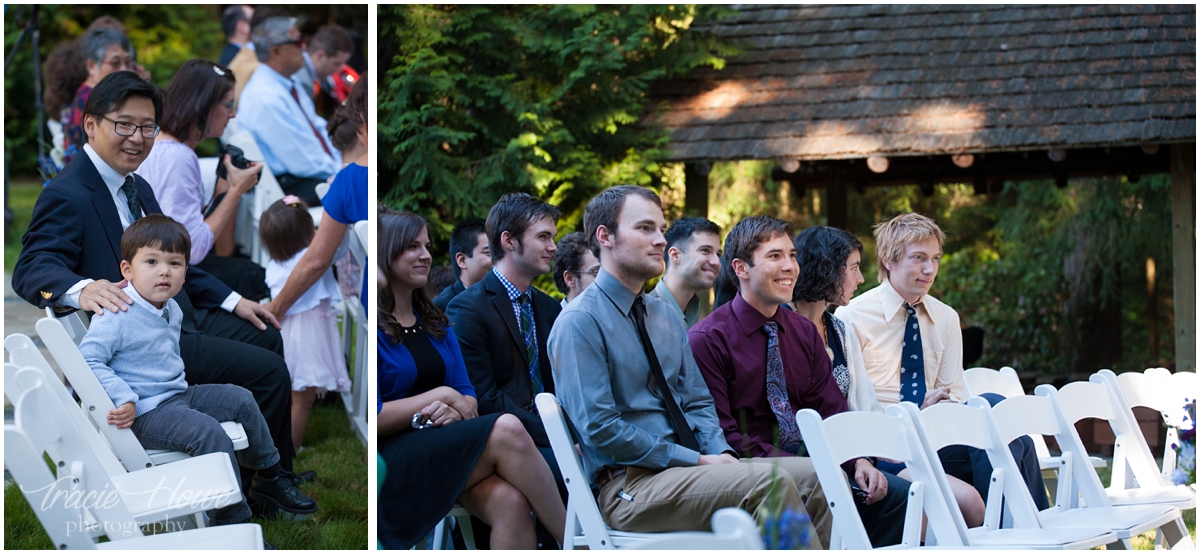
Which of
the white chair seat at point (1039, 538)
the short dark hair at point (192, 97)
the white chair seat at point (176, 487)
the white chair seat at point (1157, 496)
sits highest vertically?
the short dark hair at point (192, 97)

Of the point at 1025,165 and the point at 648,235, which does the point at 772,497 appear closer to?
the point at 648,235

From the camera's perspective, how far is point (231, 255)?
17.6ft

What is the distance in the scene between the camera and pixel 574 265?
4555 mm

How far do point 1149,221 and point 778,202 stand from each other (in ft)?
14.1

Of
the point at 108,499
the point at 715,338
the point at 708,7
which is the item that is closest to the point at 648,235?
the point at 715,338

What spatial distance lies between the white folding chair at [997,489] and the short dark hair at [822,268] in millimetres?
819

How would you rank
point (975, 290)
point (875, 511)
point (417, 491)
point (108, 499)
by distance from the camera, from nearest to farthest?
point (108, 499) → point (417, 491) → point (875, 511) → point (975, 290)

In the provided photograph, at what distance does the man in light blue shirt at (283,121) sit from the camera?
5.96 m

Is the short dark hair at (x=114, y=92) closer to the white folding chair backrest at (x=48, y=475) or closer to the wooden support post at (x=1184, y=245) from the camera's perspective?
the white folding chair backrest at (x=48, y=475)

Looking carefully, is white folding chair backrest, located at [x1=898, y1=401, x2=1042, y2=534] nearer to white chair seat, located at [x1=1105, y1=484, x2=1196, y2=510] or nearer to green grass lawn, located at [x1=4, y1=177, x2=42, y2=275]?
white chair seat, located at [x1=1105, y1=484, x2=1196, y2=510]

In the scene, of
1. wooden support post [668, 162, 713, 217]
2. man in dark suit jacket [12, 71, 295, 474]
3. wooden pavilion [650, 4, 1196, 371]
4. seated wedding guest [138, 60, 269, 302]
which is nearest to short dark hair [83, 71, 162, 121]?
man in dark suit jacket [12, 71, 295, 474]

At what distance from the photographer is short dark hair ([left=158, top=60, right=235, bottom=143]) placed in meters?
4.39

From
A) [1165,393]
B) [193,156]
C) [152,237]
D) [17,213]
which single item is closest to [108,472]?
[152,237]

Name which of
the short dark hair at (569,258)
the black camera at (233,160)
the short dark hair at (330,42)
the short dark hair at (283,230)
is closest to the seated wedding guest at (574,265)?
the short dark hair at (569,258)
